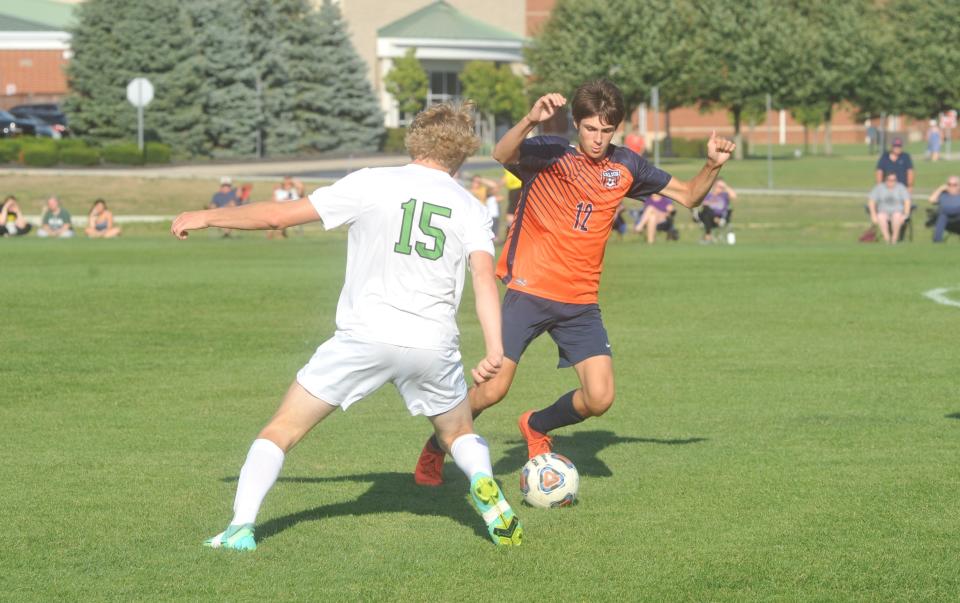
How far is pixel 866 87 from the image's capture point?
247 ft

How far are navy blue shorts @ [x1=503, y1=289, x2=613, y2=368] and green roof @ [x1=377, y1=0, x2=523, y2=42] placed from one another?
77046 mm

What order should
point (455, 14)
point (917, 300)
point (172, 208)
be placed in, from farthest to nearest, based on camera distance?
point (455, 14), point (172, 208), point (917, 300)

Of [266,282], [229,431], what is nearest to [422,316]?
[229,431]

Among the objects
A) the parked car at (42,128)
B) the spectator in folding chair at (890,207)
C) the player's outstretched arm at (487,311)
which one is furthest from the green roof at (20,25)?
the player's outstretched arm at (487,311)

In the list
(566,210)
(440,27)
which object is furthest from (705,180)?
(440,27)

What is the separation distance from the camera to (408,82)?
78750 millimetres

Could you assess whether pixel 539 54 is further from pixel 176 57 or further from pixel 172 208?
pixel 172 208

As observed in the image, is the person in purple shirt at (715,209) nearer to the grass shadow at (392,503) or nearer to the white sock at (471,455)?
the grass shadow at (392,503)

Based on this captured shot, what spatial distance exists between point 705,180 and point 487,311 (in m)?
2.24

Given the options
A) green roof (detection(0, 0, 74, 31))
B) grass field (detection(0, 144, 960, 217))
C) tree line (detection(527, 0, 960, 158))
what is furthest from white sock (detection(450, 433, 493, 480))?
green roof (detection(0, 0, 74, 31))

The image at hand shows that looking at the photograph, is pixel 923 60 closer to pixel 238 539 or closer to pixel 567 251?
pixel 567 251

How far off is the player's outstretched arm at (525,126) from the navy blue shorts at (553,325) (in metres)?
0.76

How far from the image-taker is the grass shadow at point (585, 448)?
28.3 ft

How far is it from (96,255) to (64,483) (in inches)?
737
